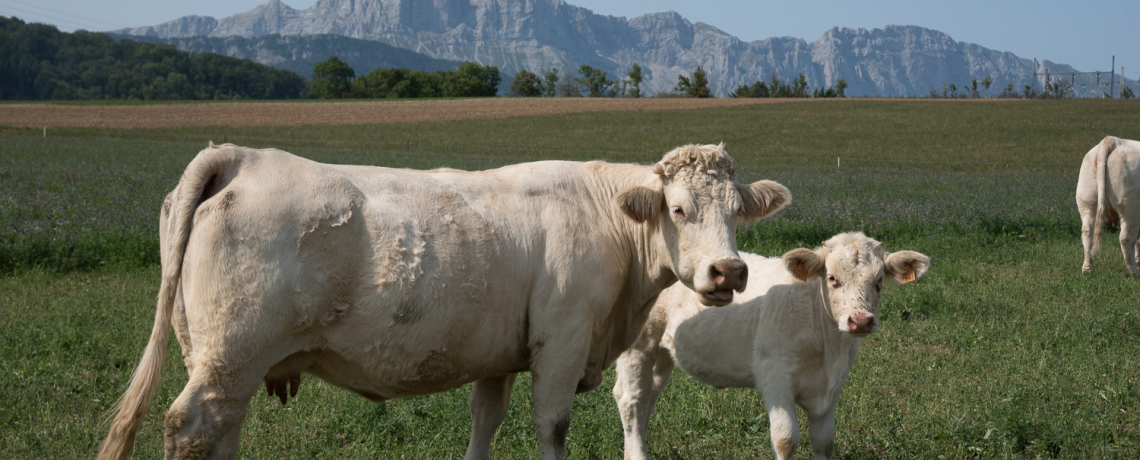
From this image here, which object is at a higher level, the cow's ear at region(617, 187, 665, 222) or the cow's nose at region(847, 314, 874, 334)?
the cow's ear at region(617, 187, 665, 222)

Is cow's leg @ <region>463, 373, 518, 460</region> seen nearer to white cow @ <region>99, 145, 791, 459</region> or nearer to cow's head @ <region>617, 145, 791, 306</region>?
white cow @ <region>99, 145, 791, 459</region>

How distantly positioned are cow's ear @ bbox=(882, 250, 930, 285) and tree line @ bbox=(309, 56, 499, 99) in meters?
104

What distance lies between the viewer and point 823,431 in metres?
4.95

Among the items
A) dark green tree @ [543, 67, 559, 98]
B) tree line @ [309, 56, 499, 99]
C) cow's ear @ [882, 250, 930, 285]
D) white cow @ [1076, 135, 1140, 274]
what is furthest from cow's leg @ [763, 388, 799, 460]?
dark green tree @ [543, 67, 559, 98]

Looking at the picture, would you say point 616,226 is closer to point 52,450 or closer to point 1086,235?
point 52,450

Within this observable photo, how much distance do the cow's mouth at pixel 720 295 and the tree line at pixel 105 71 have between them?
140 metres

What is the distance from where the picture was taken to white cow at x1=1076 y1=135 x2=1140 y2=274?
11.7 m

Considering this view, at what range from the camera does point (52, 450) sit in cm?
473

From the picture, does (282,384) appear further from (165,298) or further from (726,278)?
(726,278)

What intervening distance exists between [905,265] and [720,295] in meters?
2.11

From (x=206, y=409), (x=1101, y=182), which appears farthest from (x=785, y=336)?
(x=1101, y=182)

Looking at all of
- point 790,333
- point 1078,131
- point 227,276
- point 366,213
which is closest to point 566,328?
point 366,213

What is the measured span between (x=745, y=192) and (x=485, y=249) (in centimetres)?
159

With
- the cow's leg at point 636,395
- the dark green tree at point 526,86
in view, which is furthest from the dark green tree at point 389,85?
the cow's leg at point 636,395
